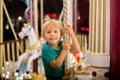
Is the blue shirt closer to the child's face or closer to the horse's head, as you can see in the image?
the child's face

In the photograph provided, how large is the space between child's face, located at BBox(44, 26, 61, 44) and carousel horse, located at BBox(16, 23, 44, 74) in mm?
1065

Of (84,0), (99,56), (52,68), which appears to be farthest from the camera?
(84,0)

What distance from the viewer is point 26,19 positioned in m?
2.45

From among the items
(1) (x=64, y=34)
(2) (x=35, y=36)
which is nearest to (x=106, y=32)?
(1) (x=64, y=34)

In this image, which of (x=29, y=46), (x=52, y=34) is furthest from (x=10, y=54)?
(x=52, y=34)

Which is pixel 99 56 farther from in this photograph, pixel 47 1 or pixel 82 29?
pixel 47 1

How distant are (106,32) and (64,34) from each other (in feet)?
2.07

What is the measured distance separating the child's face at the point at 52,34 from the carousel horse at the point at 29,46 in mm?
1065

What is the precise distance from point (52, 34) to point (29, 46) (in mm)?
1151

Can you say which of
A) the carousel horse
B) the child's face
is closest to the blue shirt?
the child's face

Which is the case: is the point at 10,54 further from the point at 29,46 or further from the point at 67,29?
the point at 67,29

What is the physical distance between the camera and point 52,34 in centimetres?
135

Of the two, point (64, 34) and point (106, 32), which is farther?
point (106, 32)

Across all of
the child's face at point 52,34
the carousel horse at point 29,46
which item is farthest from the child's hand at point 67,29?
the carousel horse at point 29,46
